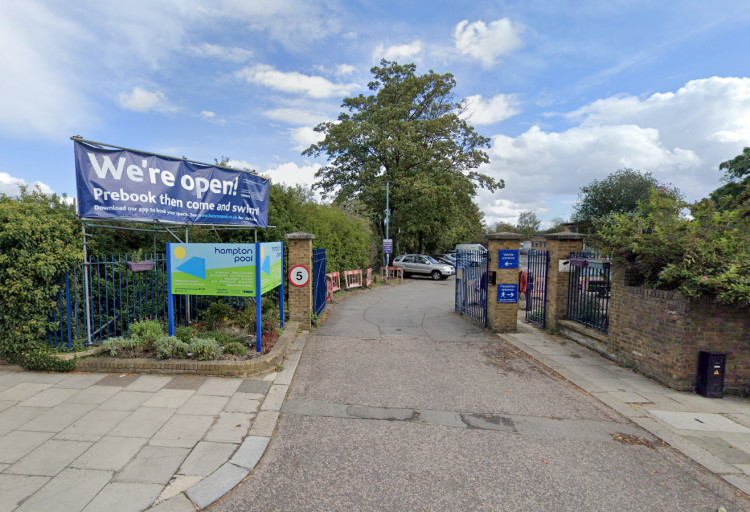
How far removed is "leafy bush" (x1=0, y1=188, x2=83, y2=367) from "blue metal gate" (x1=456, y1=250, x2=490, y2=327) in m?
7.81

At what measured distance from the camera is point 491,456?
332 centimetres

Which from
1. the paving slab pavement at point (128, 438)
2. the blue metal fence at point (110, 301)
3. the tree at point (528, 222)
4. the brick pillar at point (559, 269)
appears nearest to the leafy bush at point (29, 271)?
the blue metal fence at point (110, 301)

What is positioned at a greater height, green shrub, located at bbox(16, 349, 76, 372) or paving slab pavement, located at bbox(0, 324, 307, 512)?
green shrub, located at bbox(16, 349, 76, 372)

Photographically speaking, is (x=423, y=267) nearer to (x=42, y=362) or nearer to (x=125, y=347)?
(x=125, y=347)

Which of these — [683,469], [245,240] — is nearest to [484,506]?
[683,469]

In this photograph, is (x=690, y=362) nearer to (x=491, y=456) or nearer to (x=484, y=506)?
(x=491, y=456)

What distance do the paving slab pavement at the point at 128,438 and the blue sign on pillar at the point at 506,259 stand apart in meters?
5.41

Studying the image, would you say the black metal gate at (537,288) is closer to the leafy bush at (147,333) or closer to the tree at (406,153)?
the leafy bush at (147,333)

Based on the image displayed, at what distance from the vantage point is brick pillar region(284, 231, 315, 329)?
749 cm

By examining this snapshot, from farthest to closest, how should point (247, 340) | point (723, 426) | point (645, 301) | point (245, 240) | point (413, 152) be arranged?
1. point (413, 152)
2. point (245, 240)
3. point (247, 340)
4. point (645, 301)
5. point (723, 426)

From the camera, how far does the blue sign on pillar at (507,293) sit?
8172mm

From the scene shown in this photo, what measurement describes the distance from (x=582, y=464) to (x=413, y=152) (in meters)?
21.3

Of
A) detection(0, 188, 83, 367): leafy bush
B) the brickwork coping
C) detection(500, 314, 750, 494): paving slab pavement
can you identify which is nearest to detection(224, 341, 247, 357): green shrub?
the brickwork coping

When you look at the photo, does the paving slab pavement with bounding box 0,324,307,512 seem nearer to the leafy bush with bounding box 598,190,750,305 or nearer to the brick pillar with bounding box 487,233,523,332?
the brick pillar with bounding box 487,233,523,332
